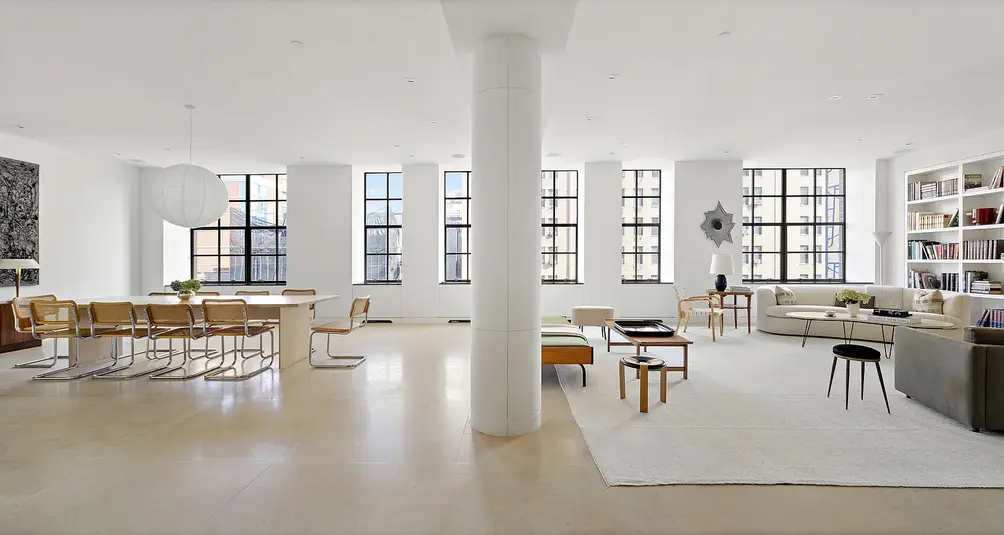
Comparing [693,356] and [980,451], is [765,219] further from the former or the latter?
[980,451]

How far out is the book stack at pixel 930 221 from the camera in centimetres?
795

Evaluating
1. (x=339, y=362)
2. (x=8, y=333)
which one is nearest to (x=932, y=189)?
(x=339, y=362)

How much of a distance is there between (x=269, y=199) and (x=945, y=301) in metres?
12.3

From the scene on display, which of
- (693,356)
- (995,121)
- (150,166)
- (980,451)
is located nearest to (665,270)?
(693,356)

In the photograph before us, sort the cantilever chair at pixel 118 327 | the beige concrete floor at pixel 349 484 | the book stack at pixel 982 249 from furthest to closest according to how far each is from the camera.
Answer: the book stack at pixel 982 249 < the cantilever chair at pixel 118 327 < the beige concrete floor at pixel 349 484

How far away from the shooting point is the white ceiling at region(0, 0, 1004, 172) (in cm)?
388

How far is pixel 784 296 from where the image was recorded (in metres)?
8.48

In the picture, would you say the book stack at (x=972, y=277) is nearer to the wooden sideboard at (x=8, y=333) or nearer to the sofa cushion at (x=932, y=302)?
the sofa cushion at (x=932, y=302)

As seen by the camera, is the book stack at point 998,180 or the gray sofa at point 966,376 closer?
the gray sofa at point 966,376

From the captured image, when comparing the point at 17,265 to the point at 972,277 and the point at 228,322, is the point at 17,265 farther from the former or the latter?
the point at 972,277

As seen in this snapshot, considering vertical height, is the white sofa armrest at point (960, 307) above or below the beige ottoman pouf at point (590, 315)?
above

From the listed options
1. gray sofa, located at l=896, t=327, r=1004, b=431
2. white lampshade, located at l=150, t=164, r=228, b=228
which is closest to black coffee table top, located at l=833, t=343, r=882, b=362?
gray sofa, located at l=896, t=327, r=1004, b=431

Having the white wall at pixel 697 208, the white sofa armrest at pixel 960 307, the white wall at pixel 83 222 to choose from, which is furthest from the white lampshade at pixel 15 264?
the white sofa armrest at pixel 960 307

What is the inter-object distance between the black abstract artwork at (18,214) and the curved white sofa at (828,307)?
11694mm
